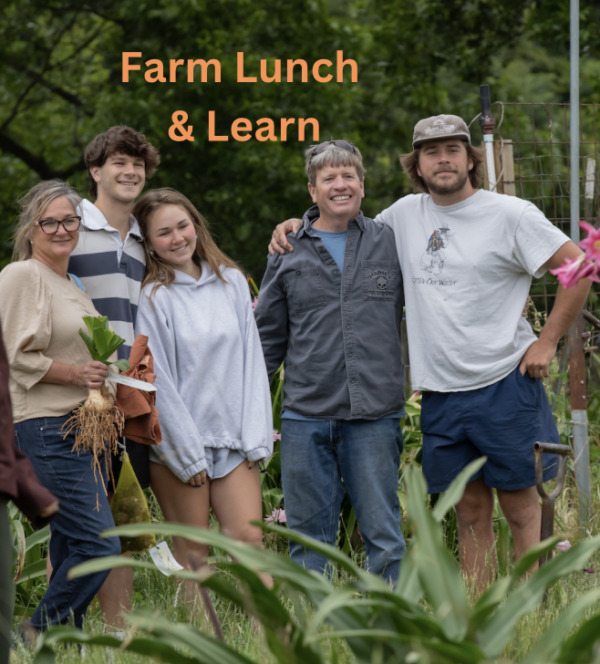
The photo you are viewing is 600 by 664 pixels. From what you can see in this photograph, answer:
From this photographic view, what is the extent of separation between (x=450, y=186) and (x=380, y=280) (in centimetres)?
49

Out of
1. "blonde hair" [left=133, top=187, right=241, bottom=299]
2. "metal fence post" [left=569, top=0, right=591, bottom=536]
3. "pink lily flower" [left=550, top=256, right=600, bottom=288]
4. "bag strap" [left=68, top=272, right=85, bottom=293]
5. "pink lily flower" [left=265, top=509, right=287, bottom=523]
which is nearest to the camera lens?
"pink lily flower" [left=550, top=256, right=600, bottom=288]

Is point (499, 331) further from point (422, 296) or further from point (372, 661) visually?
point (372, 661)

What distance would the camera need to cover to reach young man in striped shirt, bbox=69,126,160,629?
3328 mm

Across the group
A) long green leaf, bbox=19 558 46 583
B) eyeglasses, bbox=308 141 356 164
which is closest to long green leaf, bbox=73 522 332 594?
long green leaf, bbox=19 558 46 583

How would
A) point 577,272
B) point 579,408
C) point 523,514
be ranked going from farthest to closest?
point 579,408
point 523,514
point 577,272

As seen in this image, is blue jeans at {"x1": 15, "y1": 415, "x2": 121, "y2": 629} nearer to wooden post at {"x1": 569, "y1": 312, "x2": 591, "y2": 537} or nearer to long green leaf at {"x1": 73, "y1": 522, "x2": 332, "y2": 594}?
long green leaf at {"x1": 73, "y1": 522, "x2": 332, "y2": 594}

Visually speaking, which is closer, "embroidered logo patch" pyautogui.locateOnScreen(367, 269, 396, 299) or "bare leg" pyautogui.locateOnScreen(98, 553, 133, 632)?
"bare leg" pyautogui.locateOnScreen(98, 553, 133, 632)

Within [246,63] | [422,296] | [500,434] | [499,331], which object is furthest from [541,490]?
[246,63]

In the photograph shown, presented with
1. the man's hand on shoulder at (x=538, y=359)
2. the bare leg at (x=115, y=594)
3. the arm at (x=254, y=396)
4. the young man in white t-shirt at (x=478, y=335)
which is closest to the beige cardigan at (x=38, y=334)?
the arm at (x=254, y=396)

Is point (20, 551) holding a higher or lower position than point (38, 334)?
lower

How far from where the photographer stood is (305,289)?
3492mm

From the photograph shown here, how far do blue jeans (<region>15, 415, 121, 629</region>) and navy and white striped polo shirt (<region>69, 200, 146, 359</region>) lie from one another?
1.62ft

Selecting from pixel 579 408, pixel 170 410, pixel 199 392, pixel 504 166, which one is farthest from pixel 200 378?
pixel 504 166

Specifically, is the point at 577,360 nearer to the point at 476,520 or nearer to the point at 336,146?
the point at 476,520
